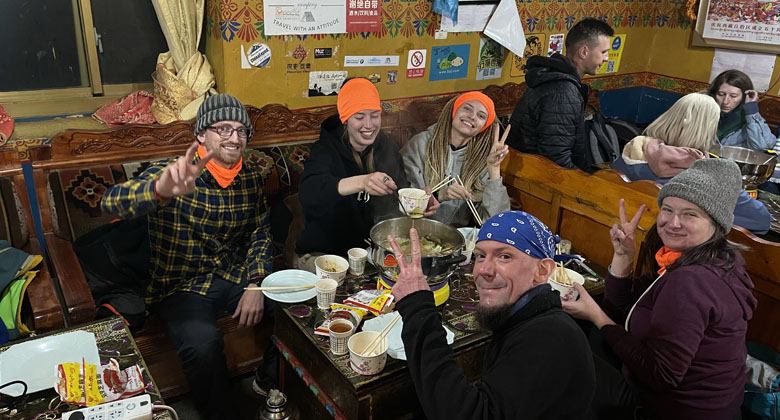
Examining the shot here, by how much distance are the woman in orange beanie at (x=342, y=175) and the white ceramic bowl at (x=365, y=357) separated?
0.96 meters

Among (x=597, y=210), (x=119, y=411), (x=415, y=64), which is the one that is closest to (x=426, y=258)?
(x=119, y=411)

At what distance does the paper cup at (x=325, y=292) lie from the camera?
2.27 m

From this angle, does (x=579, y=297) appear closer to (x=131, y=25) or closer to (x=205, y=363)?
(x=205, y=363)

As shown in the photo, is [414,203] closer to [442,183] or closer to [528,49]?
[442,183]

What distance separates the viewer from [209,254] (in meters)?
2.81

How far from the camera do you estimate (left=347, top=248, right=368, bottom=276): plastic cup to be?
2.53m

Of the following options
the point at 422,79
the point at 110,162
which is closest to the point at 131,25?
the point at 110,162

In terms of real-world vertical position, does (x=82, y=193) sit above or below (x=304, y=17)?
below

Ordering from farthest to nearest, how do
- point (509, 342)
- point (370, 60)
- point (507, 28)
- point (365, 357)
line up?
point (507, 28), point (370, 60), point (365, 357), point (509, 342)

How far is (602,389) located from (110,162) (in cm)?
273

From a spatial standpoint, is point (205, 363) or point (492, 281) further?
point (205, 363)

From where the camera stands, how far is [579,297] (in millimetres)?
2330

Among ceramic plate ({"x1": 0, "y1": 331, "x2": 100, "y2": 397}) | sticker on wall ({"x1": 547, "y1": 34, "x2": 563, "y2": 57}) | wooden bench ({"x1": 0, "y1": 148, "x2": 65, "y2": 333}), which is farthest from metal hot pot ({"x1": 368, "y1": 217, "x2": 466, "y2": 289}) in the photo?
sticker on wall ({"x1": 547, "y1": 34, "x2": 563, "y2": 57})

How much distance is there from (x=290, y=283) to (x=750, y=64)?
201 inches
